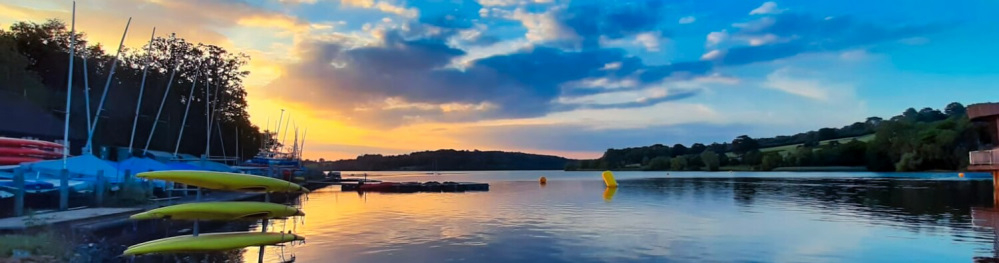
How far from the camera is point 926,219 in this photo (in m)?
27.9

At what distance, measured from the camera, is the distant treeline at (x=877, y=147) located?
103 metres

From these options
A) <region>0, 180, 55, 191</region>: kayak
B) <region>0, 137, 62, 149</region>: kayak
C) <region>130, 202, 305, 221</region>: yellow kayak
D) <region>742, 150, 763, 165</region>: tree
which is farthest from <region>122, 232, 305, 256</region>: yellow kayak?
<region>742, 150, 763, 165</region>: tree

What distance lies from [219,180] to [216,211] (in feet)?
2.59

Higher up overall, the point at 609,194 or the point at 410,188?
the point at 410,188

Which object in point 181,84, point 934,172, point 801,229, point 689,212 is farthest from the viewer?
point 934,172

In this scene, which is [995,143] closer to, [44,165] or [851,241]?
[851,241]

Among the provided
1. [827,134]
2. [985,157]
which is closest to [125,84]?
[985,157]

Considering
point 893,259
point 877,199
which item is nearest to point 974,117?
point 877,199

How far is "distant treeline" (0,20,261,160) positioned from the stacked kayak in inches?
903

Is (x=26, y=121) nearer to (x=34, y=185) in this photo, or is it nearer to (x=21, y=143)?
(x=21, y=143)

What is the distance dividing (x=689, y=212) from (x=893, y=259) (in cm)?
1661

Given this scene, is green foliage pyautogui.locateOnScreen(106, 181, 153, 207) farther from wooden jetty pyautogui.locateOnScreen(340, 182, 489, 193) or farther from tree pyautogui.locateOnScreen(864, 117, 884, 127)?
tree pyautogui.locateOnScreen(864, 117, 884, 127)

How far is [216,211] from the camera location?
51.6ft

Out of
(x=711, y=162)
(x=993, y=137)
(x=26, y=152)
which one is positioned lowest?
(x=26, y=152)
